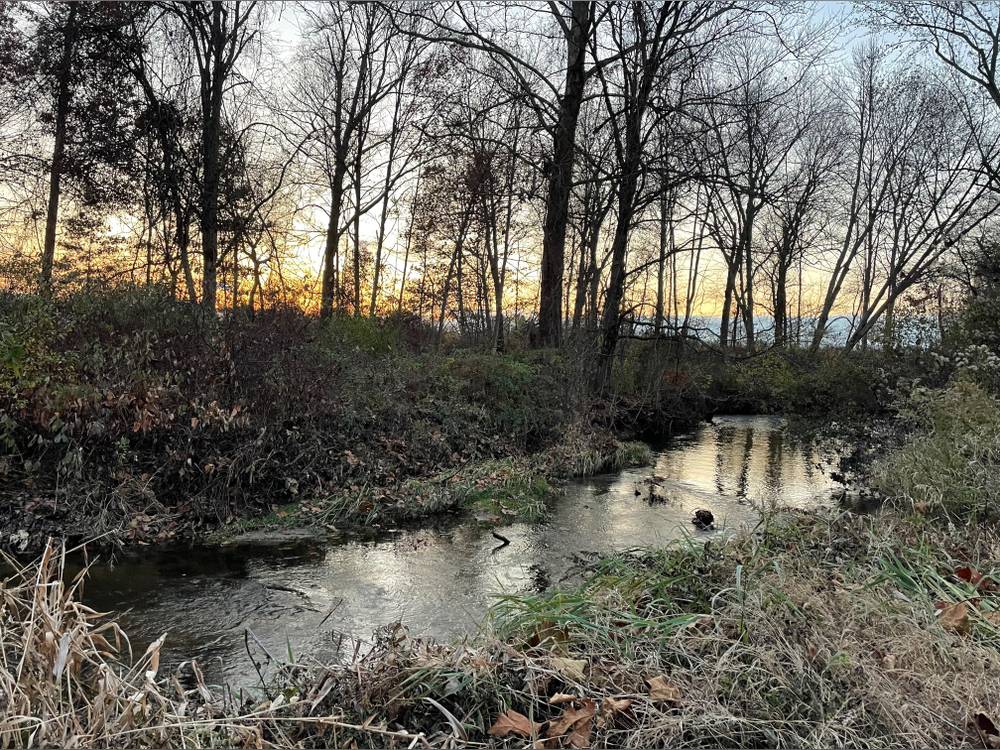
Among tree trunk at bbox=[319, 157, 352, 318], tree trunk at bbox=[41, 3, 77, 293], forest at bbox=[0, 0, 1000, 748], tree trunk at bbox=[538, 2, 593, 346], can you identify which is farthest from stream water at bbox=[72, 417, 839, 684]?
tree trunk at bbox=[319, 157, 352, 318]

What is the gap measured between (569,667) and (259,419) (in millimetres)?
6949

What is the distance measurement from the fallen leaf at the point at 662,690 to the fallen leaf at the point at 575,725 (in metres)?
0.29

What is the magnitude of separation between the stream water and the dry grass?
2.80 ft

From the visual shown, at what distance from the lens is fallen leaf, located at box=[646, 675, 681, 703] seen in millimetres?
2881

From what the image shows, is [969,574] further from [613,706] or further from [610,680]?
[613,706]

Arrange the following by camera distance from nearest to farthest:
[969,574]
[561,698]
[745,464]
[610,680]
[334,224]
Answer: [561,698] < [610,680] < [969,574] < [745,464] < [334,224]

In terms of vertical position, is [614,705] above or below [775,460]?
above

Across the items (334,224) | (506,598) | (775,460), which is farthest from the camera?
(334,224)

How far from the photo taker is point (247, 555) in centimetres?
A: 718

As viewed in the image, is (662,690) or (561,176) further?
(561,176)

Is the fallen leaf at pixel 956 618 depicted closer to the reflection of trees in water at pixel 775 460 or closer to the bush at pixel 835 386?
the reflection of trees in water at pixel 775 460

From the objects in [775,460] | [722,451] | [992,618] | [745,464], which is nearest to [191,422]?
[992,618]

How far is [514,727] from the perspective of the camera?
273 cm

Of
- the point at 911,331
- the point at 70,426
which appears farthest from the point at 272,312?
the point at 911,331
